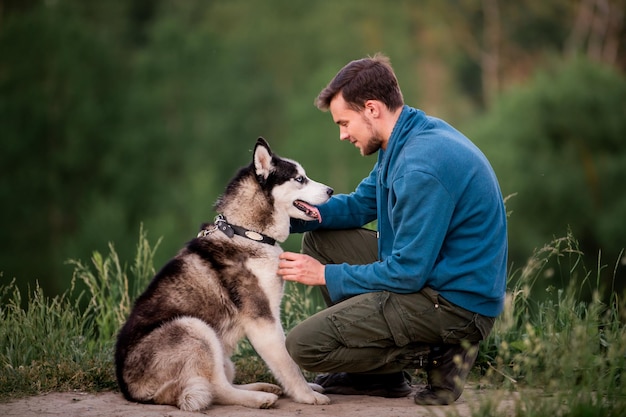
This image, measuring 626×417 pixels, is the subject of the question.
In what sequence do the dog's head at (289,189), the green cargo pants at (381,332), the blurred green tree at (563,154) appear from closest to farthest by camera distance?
the green cargo pants at (381,332) → the dog's head at (289,189) → the blurred green tree at (563,154)

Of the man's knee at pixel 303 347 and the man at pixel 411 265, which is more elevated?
the man at pixel 411 265

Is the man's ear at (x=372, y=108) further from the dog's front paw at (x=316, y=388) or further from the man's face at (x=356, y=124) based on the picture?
the dog's front paw at (x=316, y=388)

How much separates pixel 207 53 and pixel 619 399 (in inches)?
1126

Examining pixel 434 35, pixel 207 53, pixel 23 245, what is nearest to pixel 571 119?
pixel 434 35

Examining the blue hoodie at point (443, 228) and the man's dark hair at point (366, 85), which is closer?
the blue hoodie at point (443, 228)

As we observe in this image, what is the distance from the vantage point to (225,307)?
14.9 ft

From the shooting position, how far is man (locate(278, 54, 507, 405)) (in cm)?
408

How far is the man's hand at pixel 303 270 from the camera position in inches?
175

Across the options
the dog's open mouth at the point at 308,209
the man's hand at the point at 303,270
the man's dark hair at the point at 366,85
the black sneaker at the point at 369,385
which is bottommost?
the black sneaker at the point at 369,385

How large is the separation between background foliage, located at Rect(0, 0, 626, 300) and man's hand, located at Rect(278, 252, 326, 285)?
17253 millimetres

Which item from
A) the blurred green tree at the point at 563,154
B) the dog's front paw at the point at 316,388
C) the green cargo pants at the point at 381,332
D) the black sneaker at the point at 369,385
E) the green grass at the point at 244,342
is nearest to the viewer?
the green cargo pants at the point at 381,332

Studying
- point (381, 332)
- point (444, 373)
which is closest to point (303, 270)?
point (381, 332)

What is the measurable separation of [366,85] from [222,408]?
6.83 feet

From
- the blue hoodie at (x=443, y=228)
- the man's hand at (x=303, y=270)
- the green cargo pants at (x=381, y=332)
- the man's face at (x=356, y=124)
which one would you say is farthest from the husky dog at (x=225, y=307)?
the blue hoodie at (x=443, y=228)
